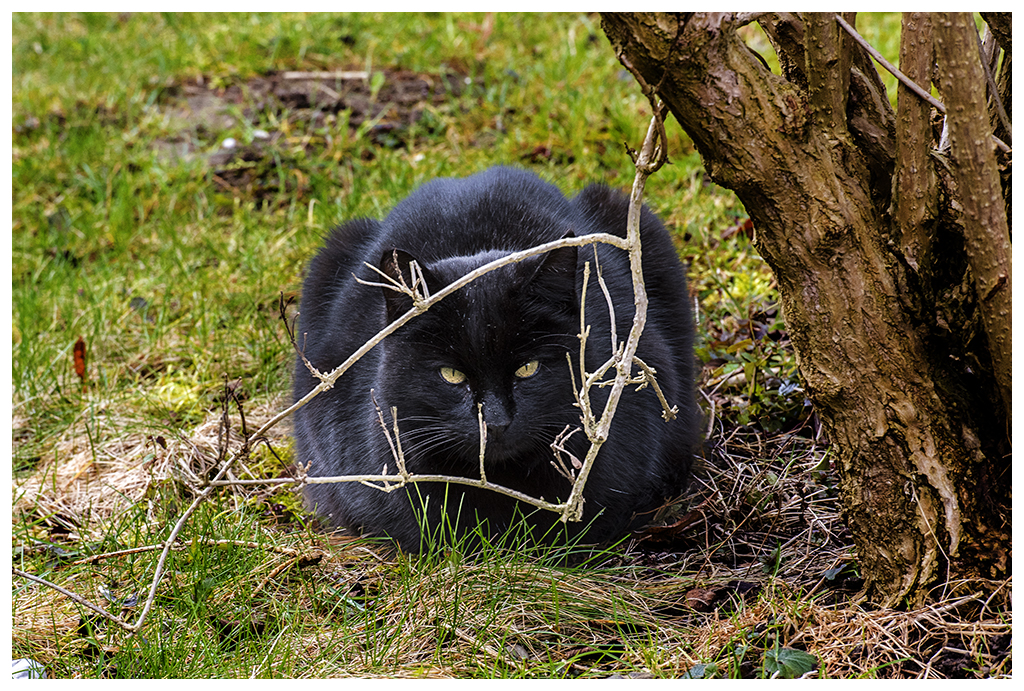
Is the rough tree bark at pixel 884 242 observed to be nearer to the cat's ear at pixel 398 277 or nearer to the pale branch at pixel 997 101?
the pale branch at pixel 997 101

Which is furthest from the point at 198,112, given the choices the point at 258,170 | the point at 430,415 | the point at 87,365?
the point at 430,415

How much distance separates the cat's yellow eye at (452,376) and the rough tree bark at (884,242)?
0.84 meters

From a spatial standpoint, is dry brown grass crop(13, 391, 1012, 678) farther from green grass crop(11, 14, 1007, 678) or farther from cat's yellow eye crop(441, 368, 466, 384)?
cat's yellow eye crop(441, 368, 466, 384)

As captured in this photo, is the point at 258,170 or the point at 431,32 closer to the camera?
the point at 258,170

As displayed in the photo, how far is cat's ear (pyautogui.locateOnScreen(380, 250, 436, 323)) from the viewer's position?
2.29 metres

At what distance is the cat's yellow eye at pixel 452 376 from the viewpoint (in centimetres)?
236

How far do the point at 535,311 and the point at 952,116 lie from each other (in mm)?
1062

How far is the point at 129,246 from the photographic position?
4.63 metres

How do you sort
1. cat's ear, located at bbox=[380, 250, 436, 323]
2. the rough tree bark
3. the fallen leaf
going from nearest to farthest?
the rough tree bark < cat's ear, located at bbox=[380, 250, 436, 323] < the fallen leaf

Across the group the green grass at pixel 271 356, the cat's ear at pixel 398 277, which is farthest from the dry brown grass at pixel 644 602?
the cat's ear at pixel 398 277

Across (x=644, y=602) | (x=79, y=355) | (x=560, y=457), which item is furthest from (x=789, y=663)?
(x=79, y=355)

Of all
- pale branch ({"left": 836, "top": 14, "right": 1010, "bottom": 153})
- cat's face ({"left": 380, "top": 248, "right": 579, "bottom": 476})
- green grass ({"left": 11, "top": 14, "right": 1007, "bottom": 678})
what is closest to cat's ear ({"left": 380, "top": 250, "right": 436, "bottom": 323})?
cat's face ({"left": 380, "top": 248, "right": 579, "bottom": 476})

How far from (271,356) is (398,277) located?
4.82 feet

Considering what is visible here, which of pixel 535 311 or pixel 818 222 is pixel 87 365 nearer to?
pixel 535 311
